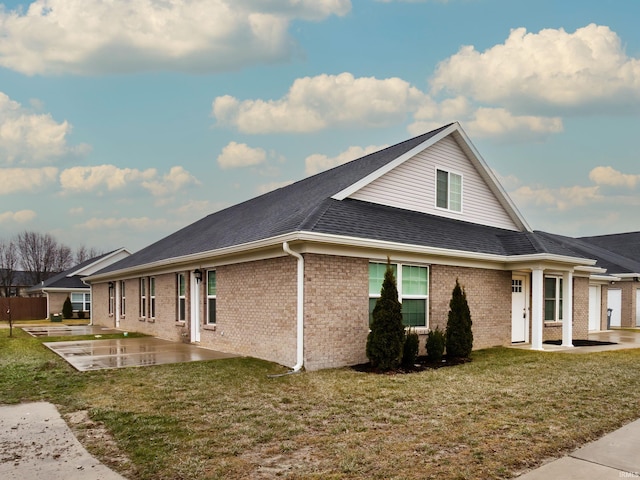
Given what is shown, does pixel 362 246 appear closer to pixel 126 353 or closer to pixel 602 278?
pixel 126 353

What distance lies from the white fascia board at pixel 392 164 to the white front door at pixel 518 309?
504 centimetres

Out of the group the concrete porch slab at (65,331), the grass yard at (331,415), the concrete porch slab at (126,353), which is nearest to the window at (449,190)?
the grass yard at (331,415)

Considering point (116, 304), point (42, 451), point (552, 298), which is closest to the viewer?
point (42, 451)

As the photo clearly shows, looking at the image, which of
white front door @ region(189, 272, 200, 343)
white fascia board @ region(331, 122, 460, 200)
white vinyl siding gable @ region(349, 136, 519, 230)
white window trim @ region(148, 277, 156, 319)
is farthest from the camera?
white window trim @ region(148, 277, 156, 319)

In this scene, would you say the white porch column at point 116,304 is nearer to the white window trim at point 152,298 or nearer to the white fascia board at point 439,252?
the white window trim at point 152,298

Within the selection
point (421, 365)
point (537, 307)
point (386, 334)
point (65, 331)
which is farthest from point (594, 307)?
point (65, 331)

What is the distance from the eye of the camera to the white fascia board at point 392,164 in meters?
12.9

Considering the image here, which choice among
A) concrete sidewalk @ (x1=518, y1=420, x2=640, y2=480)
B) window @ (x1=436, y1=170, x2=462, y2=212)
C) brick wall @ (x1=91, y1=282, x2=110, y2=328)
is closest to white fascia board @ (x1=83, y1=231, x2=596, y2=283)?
window @ (x1=436, y1=170, x2=462, y2=212)

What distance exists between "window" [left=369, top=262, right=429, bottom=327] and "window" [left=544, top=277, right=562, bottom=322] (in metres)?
5.77

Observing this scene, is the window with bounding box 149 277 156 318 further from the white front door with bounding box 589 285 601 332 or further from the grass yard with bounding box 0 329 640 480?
the white front door with bounding box 589 285 601 332

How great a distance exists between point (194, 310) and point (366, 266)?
6.94 meters

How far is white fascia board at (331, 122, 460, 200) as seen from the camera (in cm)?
1291

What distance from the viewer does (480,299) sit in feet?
47.1

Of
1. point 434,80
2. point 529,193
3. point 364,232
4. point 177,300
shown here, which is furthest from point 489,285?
point 177,300
